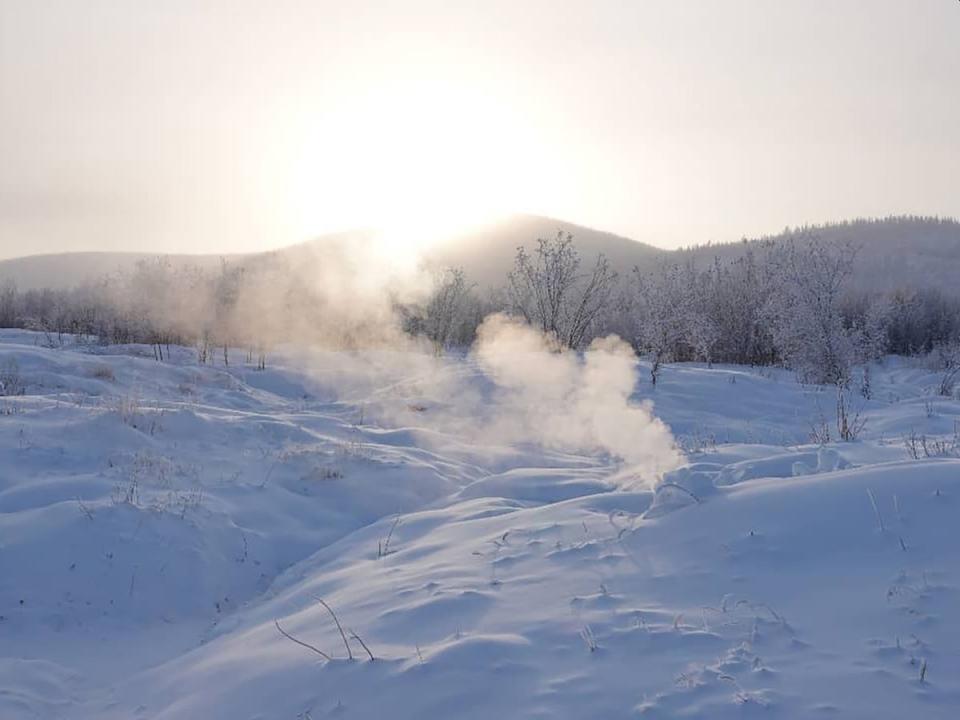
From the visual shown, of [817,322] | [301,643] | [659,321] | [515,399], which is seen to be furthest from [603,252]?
[301,643]

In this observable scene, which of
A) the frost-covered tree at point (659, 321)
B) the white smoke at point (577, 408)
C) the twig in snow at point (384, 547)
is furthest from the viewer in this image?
the frost-covered tree at point (659, 321)

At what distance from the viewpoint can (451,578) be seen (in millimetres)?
4777

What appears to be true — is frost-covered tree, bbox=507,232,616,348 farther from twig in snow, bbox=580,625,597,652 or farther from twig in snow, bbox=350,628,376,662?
twig in snow, bbox=580,625,597,652

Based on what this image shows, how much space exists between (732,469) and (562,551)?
2091 mm

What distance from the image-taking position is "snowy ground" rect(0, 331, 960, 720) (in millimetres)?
3061

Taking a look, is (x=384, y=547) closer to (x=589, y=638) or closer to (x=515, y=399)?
(x=589, y=638)

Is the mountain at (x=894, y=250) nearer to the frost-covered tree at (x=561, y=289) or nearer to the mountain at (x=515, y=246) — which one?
the mountain at (x=515, y=246)

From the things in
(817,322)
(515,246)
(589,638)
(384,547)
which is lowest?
(384,547)

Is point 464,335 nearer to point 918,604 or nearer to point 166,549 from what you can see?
point 166,549

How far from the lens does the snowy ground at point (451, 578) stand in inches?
120

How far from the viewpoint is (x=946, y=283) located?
7106 cm

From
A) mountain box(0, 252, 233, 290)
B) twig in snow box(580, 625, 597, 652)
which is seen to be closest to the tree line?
twig in snow box(580, 625, 597, 652)

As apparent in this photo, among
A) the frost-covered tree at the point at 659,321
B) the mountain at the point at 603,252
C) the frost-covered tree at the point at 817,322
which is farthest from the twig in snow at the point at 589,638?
the mountain at the point at 603,252

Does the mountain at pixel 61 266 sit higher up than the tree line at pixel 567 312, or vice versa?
the mountain at pixel 61 266
